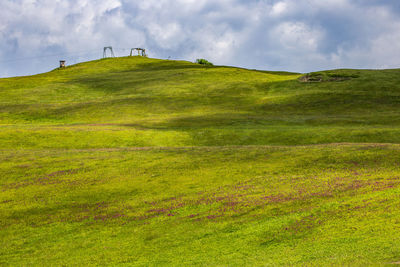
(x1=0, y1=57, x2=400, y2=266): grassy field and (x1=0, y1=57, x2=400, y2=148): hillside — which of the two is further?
(x1=0, y1=57, x2=400, y2=148): hillside

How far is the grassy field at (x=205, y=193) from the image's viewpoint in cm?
2241

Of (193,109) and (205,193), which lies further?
(193,109)

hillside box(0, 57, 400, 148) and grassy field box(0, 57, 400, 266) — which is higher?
hillside box(0, 57, 400, 148)

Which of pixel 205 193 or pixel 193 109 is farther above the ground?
pixel 193 109

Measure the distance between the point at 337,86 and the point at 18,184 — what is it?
9021 cm

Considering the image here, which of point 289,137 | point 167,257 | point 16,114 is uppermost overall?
point 16,114

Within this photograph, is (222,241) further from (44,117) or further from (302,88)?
(302,88)

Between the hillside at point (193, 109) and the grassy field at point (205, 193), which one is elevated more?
the hillside at point (193, 109)

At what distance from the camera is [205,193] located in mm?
33406

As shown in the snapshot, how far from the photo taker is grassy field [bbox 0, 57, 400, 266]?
22406mm

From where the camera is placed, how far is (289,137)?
194ft

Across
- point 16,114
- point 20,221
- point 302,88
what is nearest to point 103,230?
point 20,221

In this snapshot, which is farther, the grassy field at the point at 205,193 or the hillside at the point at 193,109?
the hillside at the point at 193,109

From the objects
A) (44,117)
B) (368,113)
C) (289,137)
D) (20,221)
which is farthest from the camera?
(44,117)
